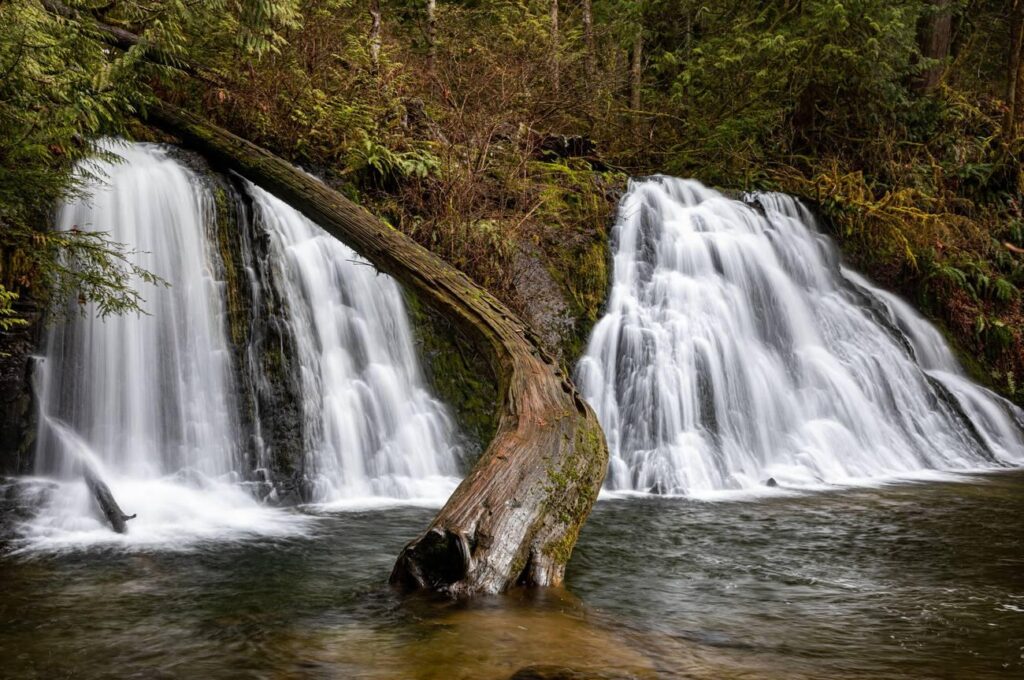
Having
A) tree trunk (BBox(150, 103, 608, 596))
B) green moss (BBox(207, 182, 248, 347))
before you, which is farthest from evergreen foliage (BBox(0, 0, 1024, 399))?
tree trunk (BBox(150, 103, 608, 596))

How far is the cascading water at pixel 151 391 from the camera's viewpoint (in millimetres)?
6332

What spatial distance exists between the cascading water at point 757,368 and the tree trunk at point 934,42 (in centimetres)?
591

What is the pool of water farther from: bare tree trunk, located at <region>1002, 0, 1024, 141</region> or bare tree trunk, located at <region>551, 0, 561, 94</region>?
bare tree trunk, located at <region>1002, 0, 1024, 141</region>

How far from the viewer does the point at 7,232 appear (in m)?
5.88

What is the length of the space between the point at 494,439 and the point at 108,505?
9.04ft

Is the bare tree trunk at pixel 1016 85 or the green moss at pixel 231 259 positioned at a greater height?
the bare tree trunk at pixel 1016 85

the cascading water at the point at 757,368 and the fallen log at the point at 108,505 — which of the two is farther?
the cascading water at the point at 757,368

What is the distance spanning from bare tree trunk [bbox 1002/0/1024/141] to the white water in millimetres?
11878

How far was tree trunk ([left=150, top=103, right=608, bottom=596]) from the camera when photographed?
456cm

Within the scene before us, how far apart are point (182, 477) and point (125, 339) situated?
52.9 inches

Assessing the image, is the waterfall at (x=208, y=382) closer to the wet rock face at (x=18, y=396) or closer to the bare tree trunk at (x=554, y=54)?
the wet rock face at (x=18, y=396)

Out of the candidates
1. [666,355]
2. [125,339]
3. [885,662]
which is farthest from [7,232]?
[666,355]

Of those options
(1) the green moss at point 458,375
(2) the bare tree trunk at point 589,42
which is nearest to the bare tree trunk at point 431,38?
(2) the bare tree trunk at point 589,42

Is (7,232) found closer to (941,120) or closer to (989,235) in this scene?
(989,235)
